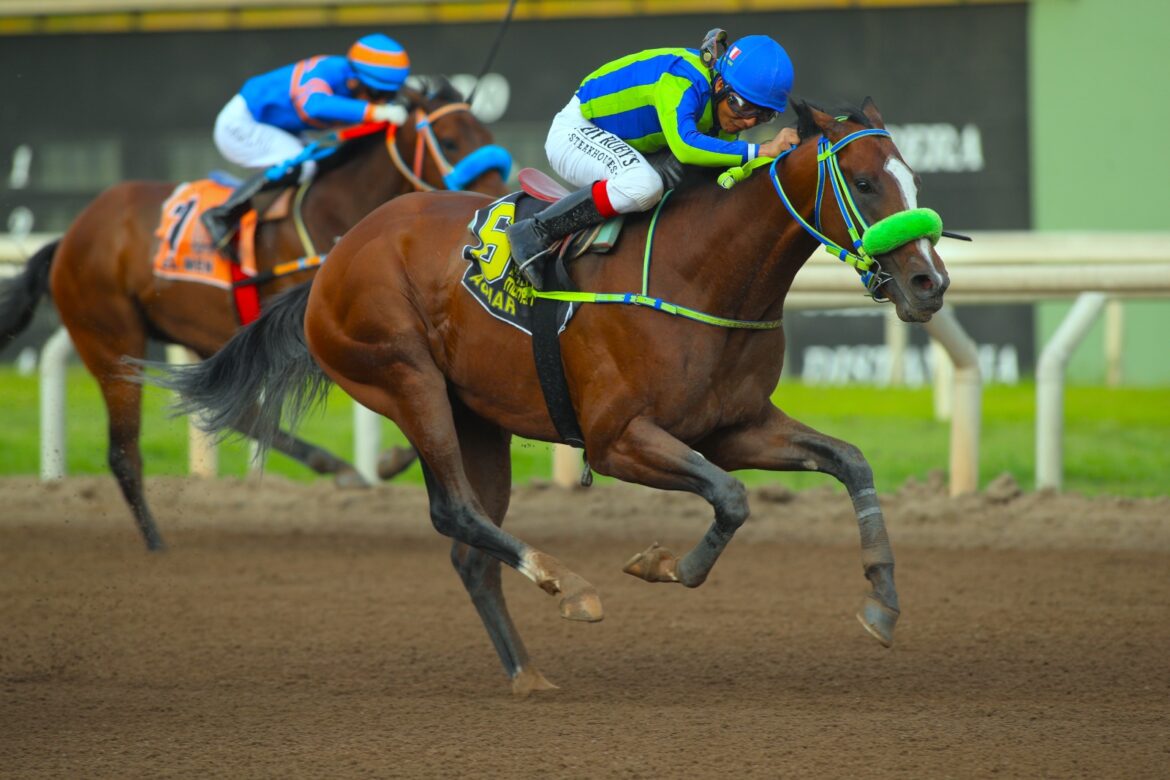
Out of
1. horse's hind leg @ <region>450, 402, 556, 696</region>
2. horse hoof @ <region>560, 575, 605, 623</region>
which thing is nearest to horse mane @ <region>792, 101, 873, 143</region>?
horse hoof @ <region>560, 575, 605, 623</region>

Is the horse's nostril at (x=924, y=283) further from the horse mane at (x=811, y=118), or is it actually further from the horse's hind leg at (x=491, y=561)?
the horse's hind leg at (x=491, y=561)

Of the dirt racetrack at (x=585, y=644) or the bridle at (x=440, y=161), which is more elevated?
the bridle at (x=440, y=161)

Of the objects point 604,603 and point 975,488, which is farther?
point 975,488

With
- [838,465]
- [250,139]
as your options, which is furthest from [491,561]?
[250,139]

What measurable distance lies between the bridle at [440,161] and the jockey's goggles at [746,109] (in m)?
2.62

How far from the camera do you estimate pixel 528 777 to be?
11.7 ft

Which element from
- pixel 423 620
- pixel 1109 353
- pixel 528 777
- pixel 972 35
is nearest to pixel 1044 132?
pixel 972 35

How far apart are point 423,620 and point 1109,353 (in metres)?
6.29

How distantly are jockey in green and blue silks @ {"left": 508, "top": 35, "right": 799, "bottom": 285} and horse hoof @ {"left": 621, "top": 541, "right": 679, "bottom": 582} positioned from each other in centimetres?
85

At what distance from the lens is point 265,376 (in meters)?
5.36

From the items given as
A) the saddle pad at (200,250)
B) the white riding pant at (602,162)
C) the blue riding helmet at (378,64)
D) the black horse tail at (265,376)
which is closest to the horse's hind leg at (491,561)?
the black horse tail at (265,376)

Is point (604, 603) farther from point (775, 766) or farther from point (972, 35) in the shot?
point (972, 35)

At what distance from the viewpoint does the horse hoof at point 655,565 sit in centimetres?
435

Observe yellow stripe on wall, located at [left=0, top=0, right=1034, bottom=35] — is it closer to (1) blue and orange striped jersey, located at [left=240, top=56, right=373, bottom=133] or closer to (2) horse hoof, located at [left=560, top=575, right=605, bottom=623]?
(1) blue and orange striped jersey, located at [left=240, top=56, right=373, bottom=133]
